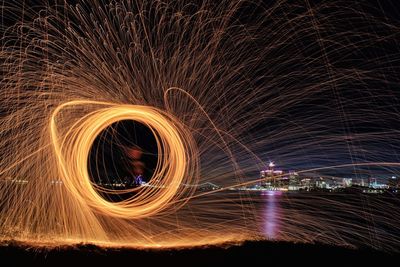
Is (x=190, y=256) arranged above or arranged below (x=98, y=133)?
below

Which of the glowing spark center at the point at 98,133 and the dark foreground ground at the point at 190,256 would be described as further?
the glowing spark center at the point at 98,133

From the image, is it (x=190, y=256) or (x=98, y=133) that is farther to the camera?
(x=98, y=133)

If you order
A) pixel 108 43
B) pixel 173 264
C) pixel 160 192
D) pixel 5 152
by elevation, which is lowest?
pixel 173 264

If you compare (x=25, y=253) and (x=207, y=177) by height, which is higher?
(x=207, y=177)

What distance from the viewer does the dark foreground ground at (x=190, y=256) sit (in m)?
6.76

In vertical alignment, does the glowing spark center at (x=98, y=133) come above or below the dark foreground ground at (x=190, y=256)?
above

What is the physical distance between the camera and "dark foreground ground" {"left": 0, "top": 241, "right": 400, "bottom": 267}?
22.2ft

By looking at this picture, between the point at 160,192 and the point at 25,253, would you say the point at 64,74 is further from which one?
the point at 25,253

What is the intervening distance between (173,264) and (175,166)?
200 inches

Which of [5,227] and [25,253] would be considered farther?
[5,227]

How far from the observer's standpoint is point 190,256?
23.2 feet

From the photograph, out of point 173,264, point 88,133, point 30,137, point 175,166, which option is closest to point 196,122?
point 175,166

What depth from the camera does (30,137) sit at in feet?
38.6

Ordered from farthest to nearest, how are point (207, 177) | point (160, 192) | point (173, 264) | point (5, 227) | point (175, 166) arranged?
point (207, 177)
point (160, 192)
point (175, 166)
point (5, 227)
point (173, 264)
